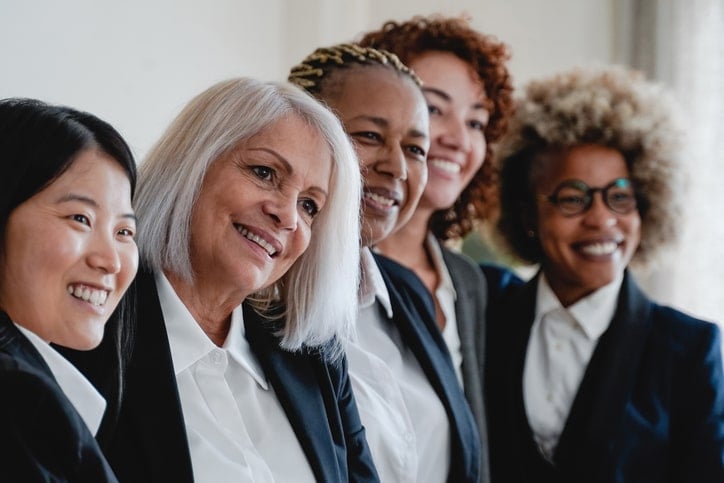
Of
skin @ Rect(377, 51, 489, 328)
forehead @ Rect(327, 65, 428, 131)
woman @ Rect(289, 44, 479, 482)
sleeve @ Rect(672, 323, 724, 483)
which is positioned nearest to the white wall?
woman @ Rect(289, 44, 479, 482)

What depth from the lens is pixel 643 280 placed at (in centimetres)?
362

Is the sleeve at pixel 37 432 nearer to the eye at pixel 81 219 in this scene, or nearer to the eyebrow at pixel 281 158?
the eye at pixel 81 219

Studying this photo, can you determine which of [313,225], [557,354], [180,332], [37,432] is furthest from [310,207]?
[557,354]

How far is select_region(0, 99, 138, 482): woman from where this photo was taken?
96 centimetres

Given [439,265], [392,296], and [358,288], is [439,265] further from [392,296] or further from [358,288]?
[358,288]

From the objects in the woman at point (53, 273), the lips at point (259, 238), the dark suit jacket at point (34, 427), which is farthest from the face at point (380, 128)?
the dark suit jacket at point (34, 427)

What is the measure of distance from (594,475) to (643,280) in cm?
176

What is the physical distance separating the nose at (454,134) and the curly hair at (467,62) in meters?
0.14

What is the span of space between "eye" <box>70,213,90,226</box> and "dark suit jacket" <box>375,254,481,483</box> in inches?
38.7

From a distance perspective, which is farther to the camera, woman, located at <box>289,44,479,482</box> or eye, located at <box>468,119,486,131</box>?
eye, located at <box>468,119,486,131</box>

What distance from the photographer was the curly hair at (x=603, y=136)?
7.46ft

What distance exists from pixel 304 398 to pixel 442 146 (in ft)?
3.10

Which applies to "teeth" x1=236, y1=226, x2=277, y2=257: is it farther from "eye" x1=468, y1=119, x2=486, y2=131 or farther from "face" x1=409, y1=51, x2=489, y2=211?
"eye" x1=468, y1=119, x2=486, y2=131

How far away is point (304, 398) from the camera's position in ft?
5.12
